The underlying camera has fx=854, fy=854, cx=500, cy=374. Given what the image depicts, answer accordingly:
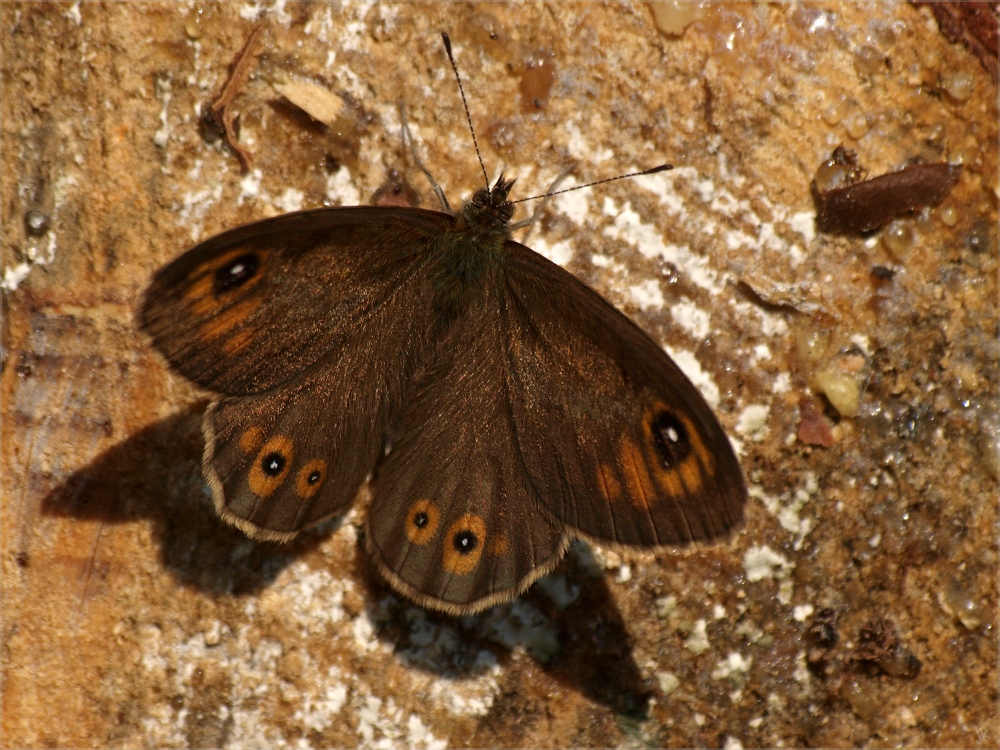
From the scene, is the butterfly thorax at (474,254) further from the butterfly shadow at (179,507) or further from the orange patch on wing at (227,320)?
the butterfly shadow at (179,507)

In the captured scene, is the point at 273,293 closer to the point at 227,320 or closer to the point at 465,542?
the point at 227,320

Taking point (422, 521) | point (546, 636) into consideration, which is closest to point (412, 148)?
point (422, 521)

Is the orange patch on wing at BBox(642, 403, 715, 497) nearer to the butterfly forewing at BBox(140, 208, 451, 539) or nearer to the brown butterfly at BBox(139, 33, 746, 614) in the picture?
the brown butterfly at BBox(139, 33, 746, 614)

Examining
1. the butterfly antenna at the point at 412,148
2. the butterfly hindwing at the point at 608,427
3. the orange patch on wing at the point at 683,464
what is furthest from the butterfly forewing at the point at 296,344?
the orange patch on wing at the point at 683,464

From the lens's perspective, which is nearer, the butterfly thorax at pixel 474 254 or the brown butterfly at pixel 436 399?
the brown butterfly at pixel 436 399

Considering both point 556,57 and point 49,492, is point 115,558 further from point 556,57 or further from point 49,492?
point 556,57

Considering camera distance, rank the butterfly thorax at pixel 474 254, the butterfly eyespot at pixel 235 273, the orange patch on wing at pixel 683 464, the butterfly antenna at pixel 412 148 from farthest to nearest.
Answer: the butterfly antenna at pixel 412 148 → the butterfly thorax at pixel 474 254 → the butterfly eyespot at pixel 235 273 → the orange patch on wing at pixel 683 464

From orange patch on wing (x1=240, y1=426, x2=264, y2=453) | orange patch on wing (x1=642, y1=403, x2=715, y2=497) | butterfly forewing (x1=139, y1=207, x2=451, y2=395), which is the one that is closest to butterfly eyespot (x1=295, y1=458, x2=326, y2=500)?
orange patch on wing (x1=240, y1=426, x2=264, y2=453)
